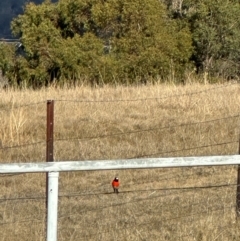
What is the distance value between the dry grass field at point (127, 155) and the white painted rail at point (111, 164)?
171 centimetres

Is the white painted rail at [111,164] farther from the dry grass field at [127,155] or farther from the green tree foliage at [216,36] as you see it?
the green tree foliage at [216,36]

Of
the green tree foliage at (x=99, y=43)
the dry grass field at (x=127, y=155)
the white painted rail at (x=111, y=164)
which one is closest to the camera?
the white painted rail at (x=111, y=164)

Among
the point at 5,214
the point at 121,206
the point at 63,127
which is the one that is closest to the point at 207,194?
the point at 121,206

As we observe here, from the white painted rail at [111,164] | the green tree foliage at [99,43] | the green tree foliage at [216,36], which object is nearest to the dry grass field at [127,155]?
the white painted rail at [111,164]

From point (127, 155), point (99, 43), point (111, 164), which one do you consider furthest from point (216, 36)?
point (111, 164)

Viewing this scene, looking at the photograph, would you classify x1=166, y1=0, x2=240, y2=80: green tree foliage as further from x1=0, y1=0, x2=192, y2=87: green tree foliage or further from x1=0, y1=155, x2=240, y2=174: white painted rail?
x1=0, y1=155, x2=240, y2=174: white painted rail

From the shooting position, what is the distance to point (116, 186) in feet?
26.2

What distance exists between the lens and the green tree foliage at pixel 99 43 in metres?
19.0

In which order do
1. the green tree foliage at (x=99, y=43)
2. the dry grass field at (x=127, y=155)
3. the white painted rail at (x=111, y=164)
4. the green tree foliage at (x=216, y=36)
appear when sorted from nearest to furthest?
the white painted rail at (x=111, y=164) → the dry grass field at (x=127, y=155) → the green tree foliage at (x=99, y=43) → the green tree foliage at (x=216, y=36)

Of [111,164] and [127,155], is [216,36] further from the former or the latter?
[111,164]

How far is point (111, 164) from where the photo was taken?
4254mm

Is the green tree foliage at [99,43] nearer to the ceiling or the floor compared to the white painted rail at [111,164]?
nearer to the ceiling

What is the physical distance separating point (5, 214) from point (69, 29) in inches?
571

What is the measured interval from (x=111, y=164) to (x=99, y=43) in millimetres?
15794
